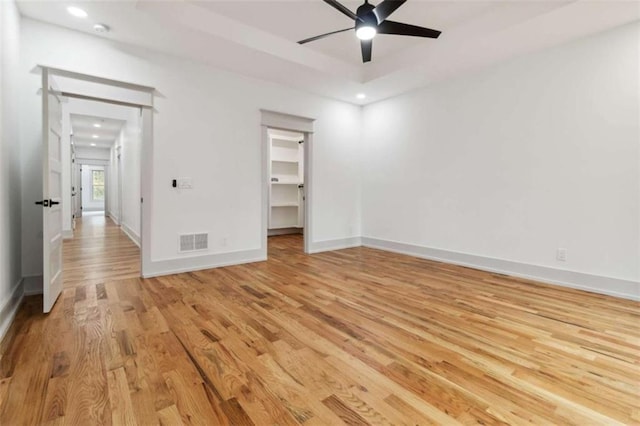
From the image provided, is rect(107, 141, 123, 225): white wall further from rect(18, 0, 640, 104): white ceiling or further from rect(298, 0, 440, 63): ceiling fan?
rect(298, 0, 440, 63): ceiling fan

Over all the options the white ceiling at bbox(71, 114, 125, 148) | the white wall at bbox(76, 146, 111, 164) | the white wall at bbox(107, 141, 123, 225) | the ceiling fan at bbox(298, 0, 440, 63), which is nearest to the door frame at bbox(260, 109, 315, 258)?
the ceiling fan at bbox(298, 0, 440, 63)

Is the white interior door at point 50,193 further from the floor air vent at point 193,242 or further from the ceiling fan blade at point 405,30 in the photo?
the ceiling fan blade at point 405,30

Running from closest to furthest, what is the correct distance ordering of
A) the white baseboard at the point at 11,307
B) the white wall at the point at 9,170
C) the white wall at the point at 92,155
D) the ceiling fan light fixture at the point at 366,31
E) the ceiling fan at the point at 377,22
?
the white baseboard at the point at 11,307 < the white wall at the point at 9,170 < the ceiling fan at the point at 377,22 < the ceiling fan light fixture at the point at 366,31 < the white wall at the point at 92,155

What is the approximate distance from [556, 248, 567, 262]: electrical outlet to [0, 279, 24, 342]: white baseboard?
17.0 ft

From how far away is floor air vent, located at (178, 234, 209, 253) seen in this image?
3.97 meters

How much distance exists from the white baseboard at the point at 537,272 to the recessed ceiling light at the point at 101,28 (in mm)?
4833

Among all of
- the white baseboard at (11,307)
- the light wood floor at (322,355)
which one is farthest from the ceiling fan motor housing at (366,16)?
the white baseboard at (11,307)

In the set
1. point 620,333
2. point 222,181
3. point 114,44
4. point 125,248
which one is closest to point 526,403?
point 620,333

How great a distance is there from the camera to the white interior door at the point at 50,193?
256cm

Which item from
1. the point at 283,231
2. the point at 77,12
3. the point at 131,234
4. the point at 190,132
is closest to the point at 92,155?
the point at 131,234

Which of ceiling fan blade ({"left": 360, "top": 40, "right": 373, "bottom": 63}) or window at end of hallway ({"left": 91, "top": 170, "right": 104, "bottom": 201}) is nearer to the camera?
ceiling fan blade ({"left": 360, "top": 40, "right": 373, "bottom": 63})

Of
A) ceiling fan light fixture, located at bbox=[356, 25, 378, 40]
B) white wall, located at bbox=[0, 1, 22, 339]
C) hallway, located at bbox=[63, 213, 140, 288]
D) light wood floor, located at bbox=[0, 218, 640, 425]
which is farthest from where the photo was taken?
hallway, located at bbox=[63, 213, 140, 288]

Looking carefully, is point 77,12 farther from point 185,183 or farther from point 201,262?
point 201,262

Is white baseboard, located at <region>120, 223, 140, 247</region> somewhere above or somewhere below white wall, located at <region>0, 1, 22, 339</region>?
below
